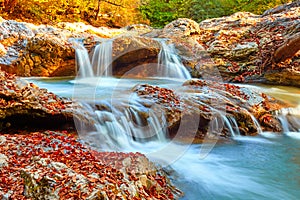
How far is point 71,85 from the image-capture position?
26.6 feet

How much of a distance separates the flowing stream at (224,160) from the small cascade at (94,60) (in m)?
3.62

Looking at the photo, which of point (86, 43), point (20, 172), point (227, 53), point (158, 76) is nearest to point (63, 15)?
point (86, 43)

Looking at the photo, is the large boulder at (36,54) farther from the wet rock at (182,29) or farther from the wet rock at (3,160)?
the wet rock at (3,160)

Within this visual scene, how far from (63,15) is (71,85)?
9300mm

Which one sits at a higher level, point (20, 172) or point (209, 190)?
point (20, 172)

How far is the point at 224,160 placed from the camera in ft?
15.6

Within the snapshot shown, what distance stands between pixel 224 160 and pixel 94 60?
21.5 feet

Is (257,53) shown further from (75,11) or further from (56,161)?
(75,11)

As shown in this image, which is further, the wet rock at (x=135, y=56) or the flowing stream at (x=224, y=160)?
the wet rock at (x=135, y=56)

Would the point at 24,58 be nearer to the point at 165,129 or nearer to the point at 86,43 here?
the point at 86,43

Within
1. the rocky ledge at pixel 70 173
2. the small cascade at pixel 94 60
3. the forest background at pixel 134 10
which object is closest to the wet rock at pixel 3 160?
Answer: the rocky ledge at pixel 70 173

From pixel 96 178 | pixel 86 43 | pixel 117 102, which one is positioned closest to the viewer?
pixel 96 178

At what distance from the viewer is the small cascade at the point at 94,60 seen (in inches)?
375

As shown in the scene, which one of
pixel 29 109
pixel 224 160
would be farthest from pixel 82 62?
pixel 224 160
